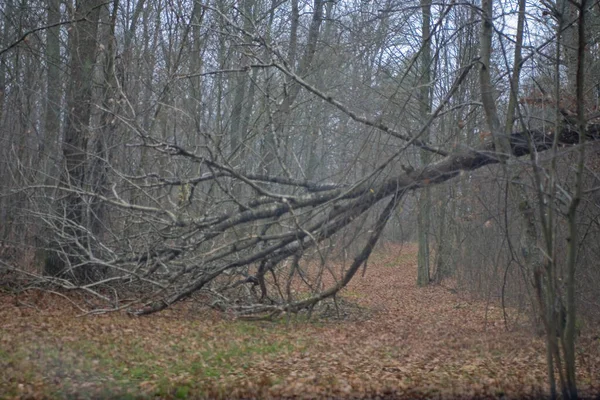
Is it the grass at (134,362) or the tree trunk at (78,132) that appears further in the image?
the tree trunk at (78,132)

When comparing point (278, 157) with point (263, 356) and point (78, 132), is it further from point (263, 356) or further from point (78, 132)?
point (78, 132)

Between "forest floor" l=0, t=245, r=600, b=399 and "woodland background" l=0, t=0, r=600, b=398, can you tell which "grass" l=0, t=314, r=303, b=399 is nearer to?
"forest floor" l=0, t=245, r=600, b=399

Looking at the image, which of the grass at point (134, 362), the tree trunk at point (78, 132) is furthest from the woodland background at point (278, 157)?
the grass at point (134, 362)

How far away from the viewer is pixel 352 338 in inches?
380

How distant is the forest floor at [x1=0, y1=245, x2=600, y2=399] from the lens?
20.6 feet

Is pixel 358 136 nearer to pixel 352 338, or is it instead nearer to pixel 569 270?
pixel 352 338

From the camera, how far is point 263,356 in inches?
314

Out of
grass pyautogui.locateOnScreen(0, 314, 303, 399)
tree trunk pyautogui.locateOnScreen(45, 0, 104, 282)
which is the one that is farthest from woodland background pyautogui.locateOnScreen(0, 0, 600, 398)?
grass pyautogui.locateOnScreen(0, 314, 303, 399)

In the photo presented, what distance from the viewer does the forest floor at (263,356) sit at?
6.27 metres

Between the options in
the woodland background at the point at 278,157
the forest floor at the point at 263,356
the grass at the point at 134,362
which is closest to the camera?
the grass at the point at 134,362

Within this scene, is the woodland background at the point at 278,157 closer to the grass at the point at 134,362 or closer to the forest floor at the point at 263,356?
the forest floor at the point at 263,356

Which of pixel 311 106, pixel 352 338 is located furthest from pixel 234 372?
pixel 311 106

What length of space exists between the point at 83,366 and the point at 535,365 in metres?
5.21

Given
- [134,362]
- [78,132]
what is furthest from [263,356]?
[78,132]
